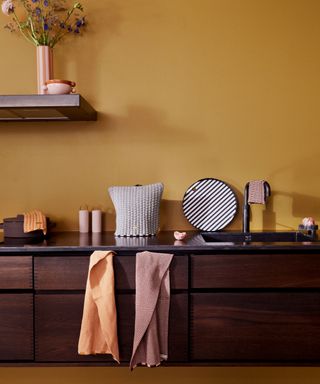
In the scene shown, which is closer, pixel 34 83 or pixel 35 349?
pixel 35 349

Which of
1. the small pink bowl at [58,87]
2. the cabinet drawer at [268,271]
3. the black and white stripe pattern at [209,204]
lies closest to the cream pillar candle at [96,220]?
the black and white stripe pattern at [209,204]

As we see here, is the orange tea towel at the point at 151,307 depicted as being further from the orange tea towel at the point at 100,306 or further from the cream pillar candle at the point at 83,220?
the cream pillar candle at the point at 83,220

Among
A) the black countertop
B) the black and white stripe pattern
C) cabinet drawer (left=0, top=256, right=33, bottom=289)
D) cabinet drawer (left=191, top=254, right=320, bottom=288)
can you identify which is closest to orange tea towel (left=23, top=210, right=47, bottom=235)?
the black countertop

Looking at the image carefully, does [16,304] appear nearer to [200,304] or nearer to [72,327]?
[72,327]

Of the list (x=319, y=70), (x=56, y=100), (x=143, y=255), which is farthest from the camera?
(x=319, y=70)

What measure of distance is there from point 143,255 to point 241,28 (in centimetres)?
146

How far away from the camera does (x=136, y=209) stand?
2371 millimetres

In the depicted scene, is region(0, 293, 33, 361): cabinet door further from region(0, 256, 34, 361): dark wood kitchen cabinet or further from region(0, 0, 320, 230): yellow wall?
region(0, 0, 320, 230): yellow wall

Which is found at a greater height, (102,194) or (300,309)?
(102,194)

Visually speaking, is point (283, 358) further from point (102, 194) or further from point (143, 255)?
point (102, 194)

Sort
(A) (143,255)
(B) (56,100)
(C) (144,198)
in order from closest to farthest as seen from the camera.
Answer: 1. (A) (143,255)
2. (B) (56,100)
3. (C) (144,198)

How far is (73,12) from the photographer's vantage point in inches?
101

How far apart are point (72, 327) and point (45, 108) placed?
42.5 inches

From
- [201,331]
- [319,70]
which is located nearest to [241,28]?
[319,70]
